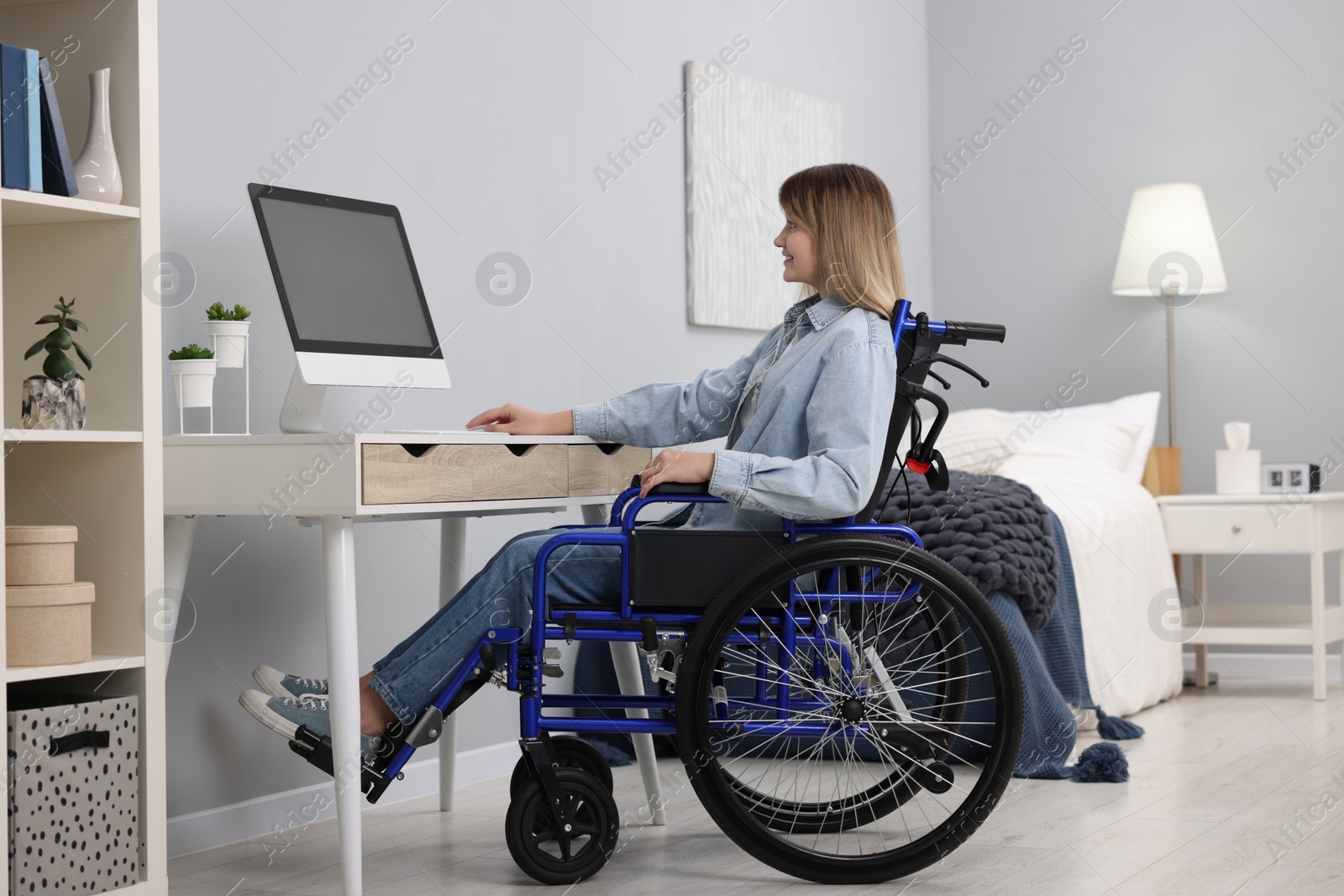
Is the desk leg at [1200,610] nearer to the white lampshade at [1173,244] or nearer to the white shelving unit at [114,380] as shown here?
the white lampshade at [1173,244]

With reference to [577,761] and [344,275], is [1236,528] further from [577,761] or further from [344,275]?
[344,275]

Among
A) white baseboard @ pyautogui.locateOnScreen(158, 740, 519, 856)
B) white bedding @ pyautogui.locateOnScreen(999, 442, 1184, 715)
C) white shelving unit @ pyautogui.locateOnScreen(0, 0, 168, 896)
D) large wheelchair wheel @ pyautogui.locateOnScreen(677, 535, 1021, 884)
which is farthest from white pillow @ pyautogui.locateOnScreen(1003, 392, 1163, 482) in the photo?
white shelving unit @ pyautogui.locateOnScreen(0, 0, 168, 896)

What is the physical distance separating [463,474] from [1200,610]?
2.87 meters

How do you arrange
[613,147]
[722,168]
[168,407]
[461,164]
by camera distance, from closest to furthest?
1. [168,407]
2. [461,164]
3. [613,147]
4. [722,168]

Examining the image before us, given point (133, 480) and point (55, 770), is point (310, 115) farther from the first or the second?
point (55, 770)

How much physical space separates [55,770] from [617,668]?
96cm

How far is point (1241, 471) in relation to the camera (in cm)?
399

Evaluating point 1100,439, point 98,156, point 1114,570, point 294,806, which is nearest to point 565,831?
point 294,806

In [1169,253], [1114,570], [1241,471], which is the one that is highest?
[1169,253]

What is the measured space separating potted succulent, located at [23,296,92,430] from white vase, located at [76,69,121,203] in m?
0.15

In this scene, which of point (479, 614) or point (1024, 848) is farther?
point (1024, 848)

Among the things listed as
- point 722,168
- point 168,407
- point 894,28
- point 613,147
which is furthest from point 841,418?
point 894,28

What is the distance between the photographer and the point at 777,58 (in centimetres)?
405

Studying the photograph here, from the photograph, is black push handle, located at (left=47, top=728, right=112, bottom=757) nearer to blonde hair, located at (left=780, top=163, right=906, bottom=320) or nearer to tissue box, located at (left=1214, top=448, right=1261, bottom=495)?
blonde hair, located at (left=780, top=163, right=906, bottom=320)
